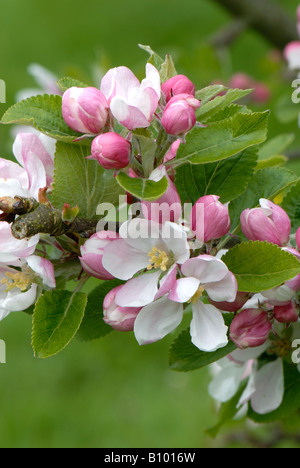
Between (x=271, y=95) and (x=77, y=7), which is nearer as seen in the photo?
(x=271, y=95)

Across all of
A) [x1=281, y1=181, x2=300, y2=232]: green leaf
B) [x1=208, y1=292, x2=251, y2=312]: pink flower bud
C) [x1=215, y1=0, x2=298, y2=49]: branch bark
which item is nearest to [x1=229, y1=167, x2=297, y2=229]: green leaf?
[x1=281, y1=181, x2=300, y2=232]: green leaf

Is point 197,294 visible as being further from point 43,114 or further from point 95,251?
point 43,114

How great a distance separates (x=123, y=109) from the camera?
2.74 ft

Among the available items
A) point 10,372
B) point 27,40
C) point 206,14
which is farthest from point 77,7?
point 10,372

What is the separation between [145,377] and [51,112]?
3126 mm

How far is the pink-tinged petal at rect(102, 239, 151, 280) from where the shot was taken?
2.93ft

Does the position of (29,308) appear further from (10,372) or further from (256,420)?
(10,372)

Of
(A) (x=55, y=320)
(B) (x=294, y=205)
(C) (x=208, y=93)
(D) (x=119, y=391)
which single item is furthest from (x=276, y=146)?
(D) (x=119, y=391)

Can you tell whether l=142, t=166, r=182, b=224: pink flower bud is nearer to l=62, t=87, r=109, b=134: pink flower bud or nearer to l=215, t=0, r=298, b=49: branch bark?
l=62, t=87, r=109, b=134: pink flower bud

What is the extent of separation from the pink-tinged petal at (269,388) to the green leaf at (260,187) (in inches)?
12.1

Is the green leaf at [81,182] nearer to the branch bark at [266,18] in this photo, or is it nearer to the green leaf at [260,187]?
the green leaf at [260,187]

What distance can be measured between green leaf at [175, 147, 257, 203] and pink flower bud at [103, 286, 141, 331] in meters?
0.21

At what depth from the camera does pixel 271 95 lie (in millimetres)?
2609

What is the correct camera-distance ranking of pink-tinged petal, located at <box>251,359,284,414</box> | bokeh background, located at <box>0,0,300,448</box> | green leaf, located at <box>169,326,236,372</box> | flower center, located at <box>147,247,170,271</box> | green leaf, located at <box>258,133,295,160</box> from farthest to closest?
bokeh background, located at <box>0,0,300,448</box> → green leaf, located at <box>258,133,295,160</box> → pink-tinged petal, located at <box>251,359,284,414</box> → green leaf, located at <box>169,326,236,372</box> → flower center, located at <box>147,247,170,271</box>
